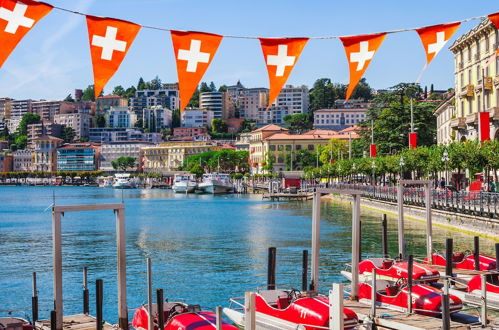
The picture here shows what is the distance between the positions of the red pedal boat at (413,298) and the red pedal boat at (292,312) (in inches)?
107

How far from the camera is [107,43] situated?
13.0 metres

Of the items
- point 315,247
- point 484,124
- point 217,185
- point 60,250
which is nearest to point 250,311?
point 315,247

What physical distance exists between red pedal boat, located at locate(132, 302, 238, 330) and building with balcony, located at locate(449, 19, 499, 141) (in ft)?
150

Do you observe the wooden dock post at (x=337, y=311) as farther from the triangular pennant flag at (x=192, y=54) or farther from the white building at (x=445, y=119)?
the white building at (x=445, y=119)

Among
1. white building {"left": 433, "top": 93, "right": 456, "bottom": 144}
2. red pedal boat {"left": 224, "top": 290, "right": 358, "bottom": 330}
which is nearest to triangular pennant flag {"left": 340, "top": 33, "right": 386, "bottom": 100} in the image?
red pedal boat {"left": 224, "top": 290, "right": 358, "bottom": 330}

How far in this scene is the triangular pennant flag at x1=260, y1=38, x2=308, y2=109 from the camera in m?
14.2

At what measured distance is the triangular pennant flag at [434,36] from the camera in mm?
13930

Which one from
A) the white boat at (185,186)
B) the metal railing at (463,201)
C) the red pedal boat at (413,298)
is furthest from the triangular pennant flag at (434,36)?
the white boat at (185,186)

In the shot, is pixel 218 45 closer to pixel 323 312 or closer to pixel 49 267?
pixel 323 312

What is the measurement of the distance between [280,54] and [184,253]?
89.7ft

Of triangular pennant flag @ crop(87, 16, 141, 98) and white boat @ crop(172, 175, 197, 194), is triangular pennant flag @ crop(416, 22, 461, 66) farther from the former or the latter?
white boat @ crop(172, 175, 197, 194)

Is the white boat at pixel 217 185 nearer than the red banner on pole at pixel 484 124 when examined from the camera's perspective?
No

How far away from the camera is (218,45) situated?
45.2 ft

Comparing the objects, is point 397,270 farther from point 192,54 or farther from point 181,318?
point 192,54
